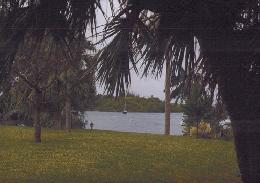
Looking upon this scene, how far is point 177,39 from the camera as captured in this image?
5848mm

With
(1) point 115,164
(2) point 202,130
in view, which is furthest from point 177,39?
(2) point 202,130

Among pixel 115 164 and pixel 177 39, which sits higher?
pixel 177 39

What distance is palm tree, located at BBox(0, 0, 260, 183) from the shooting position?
580cm

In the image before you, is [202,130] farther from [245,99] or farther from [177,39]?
[177,39]

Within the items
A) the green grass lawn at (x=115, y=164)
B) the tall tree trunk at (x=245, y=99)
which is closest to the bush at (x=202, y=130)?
the green grass lawn at (x=115, y=164)

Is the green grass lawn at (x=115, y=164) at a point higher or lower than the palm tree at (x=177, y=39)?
lower

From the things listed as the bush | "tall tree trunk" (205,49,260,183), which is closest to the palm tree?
"tall tree trunk" (205,49,260,183)

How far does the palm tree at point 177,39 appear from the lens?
5.80 metres

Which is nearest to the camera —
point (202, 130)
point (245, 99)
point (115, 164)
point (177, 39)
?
point (177, 39)

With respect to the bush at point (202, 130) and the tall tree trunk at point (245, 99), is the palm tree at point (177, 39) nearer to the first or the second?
the tall tree trunk at point (245, 99)

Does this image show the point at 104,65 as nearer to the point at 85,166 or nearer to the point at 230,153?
the point at 85,166

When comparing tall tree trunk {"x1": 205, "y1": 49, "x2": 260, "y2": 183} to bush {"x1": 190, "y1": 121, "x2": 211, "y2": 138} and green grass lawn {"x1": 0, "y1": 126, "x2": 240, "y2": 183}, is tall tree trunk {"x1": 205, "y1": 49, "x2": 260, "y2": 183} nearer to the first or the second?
green grass lawn {"x1": 0, "y1": 126, "x2": 240, "y2": 183}

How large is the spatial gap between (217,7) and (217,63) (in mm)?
711

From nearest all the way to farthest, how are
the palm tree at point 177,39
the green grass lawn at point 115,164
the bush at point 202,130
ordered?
the palm tree at point 177,39 → the green grass lawn at point 115,164 → the bush at point 202,130
